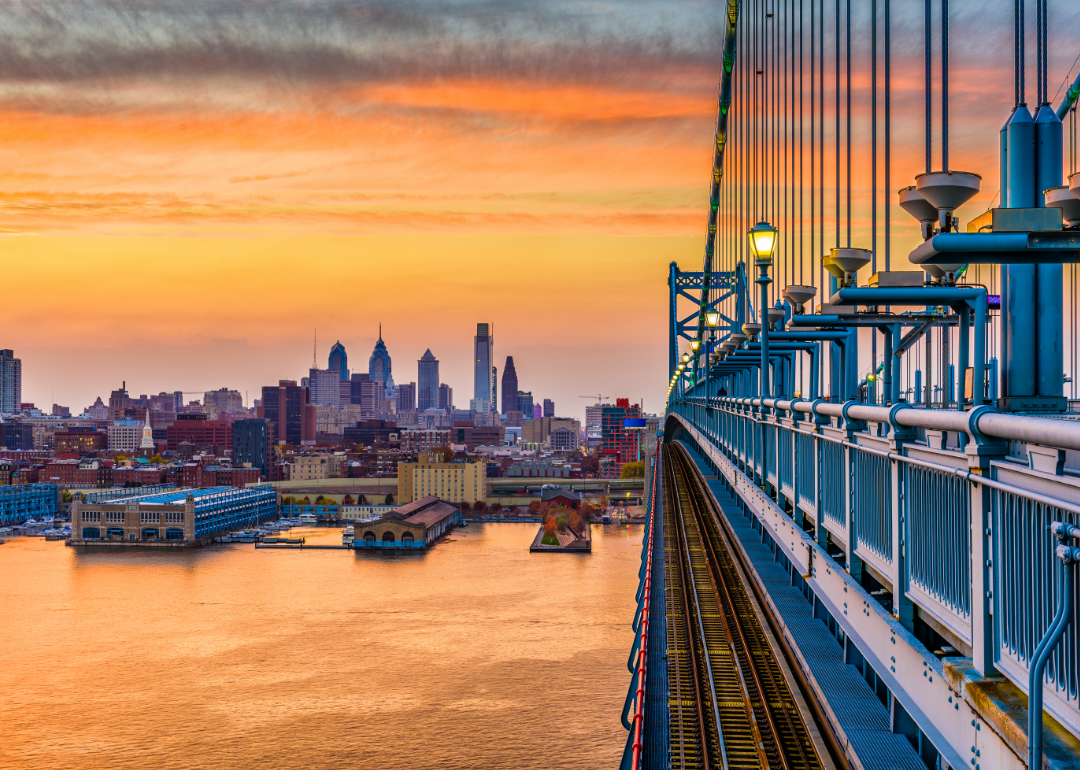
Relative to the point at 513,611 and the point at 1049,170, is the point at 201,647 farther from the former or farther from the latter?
the point at 1049,170

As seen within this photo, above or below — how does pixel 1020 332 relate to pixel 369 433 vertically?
above

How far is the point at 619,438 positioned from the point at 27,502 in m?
83.4

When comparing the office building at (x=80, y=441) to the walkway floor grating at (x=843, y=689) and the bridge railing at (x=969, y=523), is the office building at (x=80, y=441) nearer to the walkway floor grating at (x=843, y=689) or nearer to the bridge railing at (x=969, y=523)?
the walkway floor grating at (x=843, y=689)

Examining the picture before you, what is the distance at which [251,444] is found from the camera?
124 meters

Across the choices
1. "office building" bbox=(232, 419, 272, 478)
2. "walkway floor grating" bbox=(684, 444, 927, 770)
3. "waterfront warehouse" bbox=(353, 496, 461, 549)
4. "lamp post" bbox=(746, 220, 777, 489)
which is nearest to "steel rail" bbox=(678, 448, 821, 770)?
"walkway floor grating" bbox=(684, 444, 927, 770)

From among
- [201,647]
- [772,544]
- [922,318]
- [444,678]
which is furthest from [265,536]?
[922,318]

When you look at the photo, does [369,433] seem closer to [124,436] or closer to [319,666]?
[124,436]

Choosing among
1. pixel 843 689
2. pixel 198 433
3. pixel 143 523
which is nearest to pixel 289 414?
pixel 198 433

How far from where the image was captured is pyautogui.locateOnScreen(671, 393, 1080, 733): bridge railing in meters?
2.34

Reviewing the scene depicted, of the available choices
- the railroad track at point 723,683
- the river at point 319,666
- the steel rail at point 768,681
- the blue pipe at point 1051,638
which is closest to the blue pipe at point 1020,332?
the blue pipe at point 1051,638

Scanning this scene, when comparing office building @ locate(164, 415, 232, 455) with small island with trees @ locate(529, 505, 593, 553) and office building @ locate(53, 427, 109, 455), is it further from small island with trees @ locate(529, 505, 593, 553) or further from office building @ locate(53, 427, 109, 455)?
A: small island with trees @ locate(529, 505, 593, 553)

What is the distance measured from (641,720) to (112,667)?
29621mm

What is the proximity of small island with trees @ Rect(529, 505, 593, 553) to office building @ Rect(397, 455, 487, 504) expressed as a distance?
13.7 metres

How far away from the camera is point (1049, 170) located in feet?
13.4
